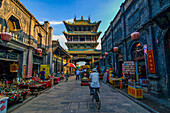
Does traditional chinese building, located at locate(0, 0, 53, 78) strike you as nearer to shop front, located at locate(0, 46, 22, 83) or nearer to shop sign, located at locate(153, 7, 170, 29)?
shop front, located at locate(0, 46, 22, 83)

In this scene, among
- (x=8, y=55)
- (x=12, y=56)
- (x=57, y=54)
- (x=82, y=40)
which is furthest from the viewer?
(x=82, y=40)

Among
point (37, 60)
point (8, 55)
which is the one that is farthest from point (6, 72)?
point (37, 60)

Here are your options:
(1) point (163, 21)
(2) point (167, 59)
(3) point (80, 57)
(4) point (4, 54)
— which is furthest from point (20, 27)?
(3) point (80, 57)

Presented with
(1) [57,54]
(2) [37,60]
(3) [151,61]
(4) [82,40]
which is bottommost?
(3) [151,61]

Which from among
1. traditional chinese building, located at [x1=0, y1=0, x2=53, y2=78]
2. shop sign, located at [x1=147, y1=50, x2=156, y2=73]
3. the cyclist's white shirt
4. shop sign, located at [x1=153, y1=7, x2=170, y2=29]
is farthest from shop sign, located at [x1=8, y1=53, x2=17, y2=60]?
shop sign, located at [x1=147, y1=50, x2=156, y2=73]

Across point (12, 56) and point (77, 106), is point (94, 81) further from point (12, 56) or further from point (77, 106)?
point (12, 56)

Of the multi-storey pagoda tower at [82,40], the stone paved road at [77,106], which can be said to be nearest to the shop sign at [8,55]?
the stone paved road at [77,106]

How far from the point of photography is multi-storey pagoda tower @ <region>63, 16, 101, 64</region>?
28.1 m

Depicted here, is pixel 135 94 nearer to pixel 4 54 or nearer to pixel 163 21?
pixel 163 21

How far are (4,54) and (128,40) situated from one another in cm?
1120

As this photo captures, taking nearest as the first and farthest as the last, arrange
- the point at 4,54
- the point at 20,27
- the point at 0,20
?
the point at 0,20
the point at 4,54
the point at 20,27

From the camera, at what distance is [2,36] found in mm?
→ 5590

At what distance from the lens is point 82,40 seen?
31.7 meters

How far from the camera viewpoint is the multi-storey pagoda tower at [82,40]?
28.1m
